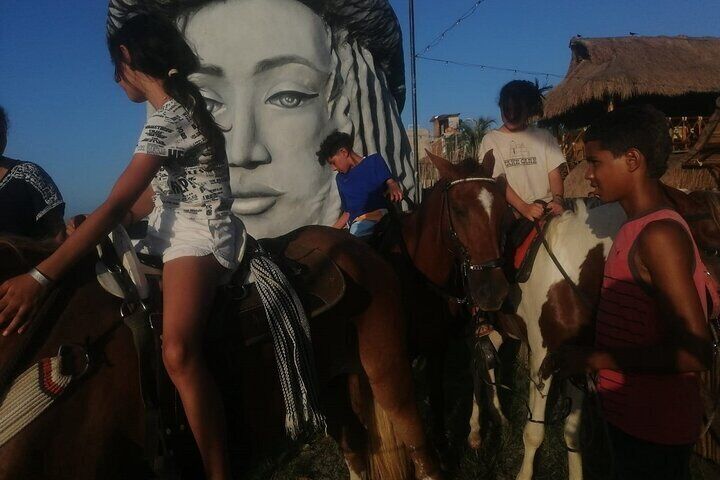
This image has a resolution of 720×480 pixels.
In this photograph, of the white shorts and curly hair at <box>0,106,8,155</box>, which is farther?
curly hair at <box>0,106,8,155</box>

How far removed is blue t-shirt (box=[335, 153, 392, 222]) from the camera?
436 centimetres

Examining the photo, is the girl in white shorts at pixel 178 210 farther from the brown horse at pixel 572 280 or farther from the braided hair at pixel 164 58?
the brown horse at pixel 572 280

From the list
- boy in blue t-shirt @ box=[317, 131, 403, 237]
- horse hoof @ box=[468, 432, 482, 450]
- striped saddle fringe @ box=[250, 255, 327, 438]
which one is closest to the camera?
striped saddle fringe @ box=[250, 255, 327, 438]

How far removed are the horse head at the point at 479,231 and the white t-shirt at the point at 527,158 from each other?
68cm

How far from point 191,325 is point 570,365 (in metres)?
1.36

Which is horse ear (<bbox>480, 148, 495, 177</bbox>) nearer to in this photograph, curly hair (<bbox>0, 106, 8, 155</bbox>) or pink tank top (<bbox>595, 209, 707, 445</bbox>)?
pink tank top (<bbox>595, 209, 707, 445</bbox>)

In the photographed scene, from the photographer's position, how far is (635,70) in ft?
48.5

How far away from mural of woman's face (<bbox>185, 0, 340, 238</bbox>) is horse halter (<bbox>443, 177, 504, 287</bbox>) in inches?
111

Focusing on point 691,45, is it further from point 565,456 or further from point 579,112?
point 565,456

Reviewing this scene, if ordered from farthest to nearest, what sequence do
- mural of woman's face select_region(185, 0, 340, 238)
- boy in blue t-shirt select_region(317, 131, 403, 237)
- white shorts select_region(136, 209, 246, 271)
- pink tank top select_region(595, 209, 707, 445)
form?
mural of woman's face select_region(185, 0, 340, 238)
boy in blue t-shirt select_region(317, 131, 403, 237)
white shorts select_region(136, 209, 246, 271)
pink tank top select_region(595, 209, 707, 445)

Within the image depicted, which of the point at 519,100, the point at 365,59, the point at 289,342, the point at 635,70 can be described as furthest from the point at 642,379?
the point at 635,70

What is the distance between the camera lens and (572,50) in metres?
17.3

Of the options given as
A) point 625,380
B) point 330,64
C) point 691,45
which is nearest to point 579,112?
point 691,45

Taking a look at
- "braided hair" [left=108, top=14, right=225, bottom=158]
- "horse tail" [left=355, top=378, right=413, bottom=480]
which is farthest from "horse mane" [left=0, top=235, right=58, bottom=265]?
"horse tail" [left=355, top=378, right=413, bottom=480]
